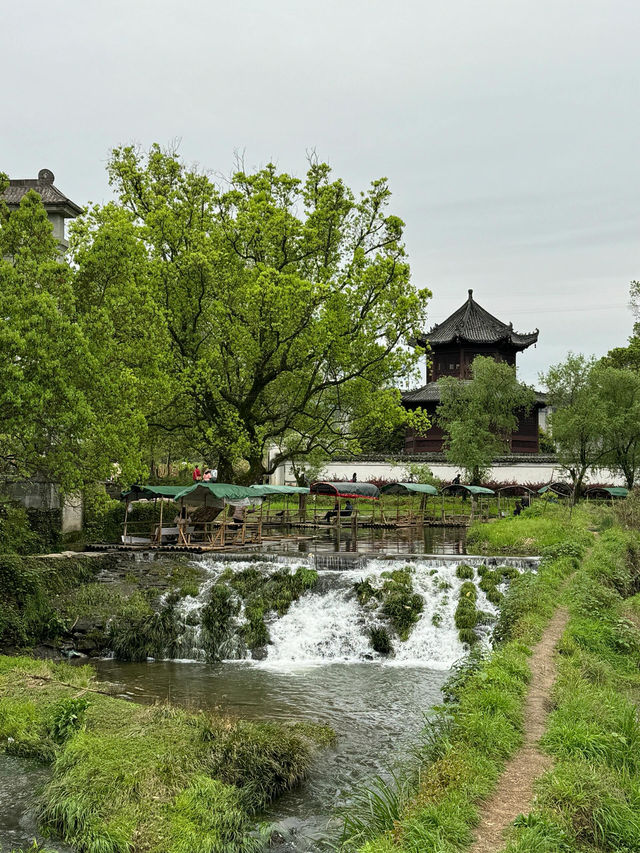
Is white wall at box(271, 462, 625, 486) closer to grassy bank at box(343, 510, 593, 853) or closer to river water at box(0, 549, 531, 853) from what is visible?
river water at box(0, 549, 531, 853)

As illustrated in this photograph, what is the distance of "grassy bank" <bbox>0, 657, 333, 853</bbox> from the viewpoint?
28.4 feet

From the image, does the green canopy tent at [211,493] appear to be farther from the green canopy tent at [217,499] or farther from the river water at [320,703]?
the river water at [320,703]

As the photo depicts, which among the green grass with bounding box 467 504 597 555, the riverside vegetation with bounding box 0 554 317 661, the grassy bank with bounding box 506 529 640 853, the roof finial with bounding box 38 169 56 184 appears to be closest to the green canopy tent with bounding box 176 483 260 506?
the riverside vegetation with bounding box 0 554 317 661

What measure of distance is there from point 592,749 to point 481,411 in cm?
4047

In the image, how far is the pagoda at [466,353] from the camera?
5566 centimetres

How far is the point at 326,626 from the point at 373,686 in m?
4.18

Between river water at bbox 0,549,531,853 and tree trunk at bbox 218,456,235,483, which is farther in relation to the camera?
tree trunk at bbox 218,456,235,483

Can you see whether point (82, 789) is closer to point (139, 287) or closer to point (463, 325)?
point (139, 287)

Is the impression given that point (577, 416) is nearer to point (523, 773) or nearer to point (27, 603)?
point (27, 603)

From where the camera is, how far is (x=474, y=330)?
5928cm

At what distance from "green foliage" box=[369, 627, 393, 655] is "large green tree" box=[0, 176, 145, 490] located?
307 inches

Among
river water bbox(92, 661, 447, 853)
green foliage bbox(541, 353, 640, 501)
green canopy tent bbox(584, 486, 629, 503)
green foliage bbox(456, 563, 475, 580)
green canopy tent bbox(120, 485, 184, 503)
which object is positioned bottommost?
river water bbox(92, 661, 447, 853)

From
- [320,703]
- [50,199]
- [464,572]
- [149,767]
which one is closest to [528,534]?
[464,572]

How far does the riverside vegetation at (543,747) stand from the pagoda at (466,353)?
39.6 metres
